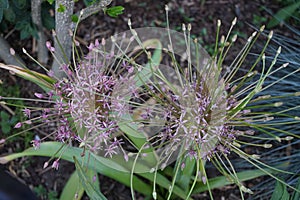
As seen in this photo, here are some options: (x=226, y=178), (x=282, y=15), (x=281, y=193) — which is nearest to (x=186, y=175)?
(x=226, y=178)

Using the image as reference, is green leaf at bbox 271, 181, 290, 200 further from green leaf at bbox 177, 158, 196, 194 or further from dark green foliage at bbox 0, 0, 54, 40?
dark green foliage at bbox 0, 0, 54, 40

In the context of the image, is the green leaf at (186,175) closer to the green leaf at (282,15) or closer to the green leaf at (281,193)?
the green leaf at (281,193)

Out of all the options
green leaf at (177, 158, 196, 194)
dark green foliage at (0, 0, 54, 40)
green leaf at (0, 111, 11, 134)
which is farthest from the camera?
green leaf at (0, 111, 11, 134)

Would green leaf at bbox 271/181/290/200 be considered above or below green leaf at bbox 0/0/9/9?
below

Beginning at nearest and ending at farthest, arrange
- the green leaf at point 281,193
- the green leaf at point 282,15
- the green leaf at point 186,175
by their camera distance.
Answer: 1. the green leaf at point 281,193
2. the green leaf at point 186,175
3. the green leaf at point 282,15

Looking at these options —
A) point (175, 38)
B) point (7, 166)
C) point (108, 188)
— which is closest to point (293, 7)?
point (175, 38)

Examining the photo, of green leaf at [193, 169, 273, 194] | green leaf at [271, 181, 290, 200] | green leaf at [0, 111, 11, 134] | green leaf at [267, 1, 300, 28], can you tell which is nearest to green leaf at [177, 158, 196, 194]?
green leaf at [193, 169, 273, 194]

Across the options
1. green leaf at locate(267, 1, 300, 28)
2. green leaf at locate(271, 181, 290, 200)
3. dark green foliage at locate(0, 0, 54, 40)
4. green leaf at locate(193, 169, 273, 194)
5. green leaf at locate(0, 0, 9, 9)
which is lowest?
green leaf at locate(193, 169, 273, 194)

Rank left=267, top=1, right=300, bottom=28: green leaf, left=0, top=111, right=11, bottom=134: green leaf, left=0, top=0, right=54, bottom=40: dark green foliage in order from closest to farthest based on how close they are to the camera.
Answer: left=0, top=0, right=54, bottom=40: dark green foliage
left=0, top=111, right=11, bottom=134: green leaf
left=267, top=1, right=300, bottom=28: green leaf

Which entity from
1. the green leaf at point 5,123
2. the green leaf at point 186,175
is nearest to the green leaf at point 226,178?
the green leaf at point 186,175

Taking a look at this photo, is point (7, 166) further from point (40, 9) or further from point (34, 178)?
point (40, 9)
